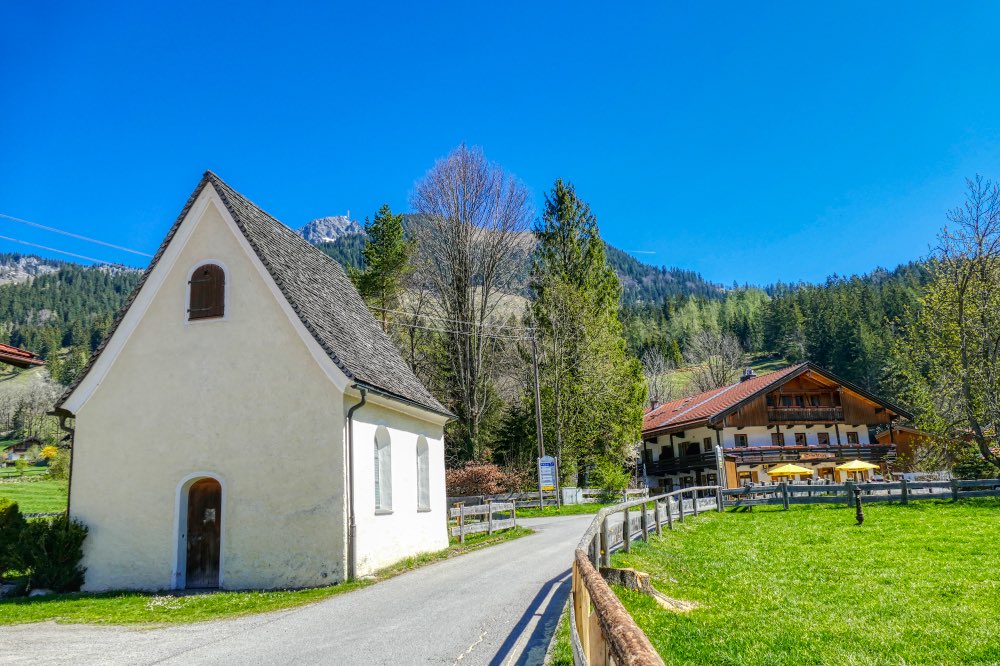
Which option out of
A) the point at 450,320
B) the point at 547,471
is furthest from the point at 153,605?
the point at 450,320

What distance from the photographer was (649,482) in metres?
52.5

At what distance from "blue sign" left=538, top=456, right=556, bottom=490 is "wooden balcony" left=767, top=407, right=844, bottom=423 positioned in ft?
64.4

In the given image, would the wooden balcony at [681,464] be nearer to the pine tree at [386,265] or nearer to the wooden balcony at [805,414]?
the wooden balcony at [805,414]

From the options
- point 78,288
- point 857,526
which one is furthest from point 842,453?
point 78,288

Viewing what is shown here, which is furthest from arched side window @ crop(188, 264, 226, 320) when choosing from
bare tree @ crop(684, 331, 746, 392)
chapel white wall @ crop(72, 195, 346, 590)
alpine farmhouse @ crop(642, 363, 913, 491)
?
bare tree @ crop(684, 331, 746, 392)

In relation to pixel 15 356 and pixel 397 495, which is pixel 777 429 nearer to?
pixel 397 495

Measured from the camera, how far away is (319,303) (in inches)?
652

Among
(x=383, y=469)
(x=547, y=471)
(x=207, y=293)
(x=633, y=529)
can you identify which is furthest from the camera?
(x=547, y=471)

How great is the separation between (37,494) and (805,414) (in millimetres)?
51159

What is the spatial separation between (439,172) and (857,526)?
88.1 feet

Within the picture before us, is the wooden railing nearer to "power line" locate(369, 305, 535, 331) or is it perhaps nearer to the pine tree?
"power line" locate(369, 305, 535, 331)

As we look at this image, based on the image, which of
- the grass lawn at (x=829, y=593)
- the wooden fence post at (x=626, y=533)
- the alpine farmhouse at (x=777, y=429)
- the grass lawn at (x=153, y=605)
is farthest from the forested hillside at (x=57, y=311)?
the grass lawn at (x=829, y=593)

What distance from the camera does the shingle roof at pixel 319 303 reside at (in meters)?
14.9

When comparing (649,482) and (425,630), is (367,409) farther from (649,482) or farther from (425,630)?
(649,482)
